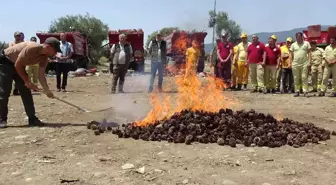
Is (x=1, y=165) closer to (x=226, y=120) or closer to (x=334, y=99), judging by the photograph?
(x=226, y=120)

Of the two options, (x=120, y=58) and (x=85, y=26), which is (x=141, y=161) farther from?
(x=85, y=26)

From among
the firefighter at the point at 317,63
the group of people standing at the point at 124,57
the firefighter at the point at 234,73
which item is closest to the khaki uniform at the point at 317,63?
the firefighter at the point at 317,63

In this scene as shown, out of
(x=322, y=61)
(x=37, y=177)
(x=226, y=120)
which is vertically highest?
(x=322, y=61)

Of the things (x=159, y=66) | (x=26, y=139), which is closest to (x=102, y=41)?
(x=159, y=66)

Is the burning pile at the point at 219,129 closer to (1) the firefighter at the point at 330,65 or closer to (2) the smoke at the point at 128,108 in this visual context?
(2) the smoke at the point at 128,108

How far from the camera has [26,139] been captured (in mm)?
7391

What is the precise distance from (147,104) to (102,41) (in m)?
36.6

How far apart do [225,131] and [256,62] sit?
8878mm

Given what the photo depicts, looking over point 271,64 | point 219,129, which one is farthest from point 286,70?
point 219,129

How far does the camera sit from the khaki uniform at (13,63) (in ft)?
26.1

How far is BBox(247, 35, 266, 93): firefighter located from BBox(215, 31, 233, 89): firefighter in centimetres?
77

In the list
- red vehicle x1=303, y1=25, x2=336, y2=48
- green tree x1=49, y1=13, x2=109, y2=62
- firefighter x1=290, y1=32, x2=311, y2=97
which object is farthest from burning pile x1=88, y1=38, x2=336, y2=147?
green tree x1=49, y1=13, x2=109, y2=62

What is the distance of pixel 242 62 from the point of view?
649 inches

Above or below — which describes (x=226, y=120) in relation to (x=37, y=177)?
above
